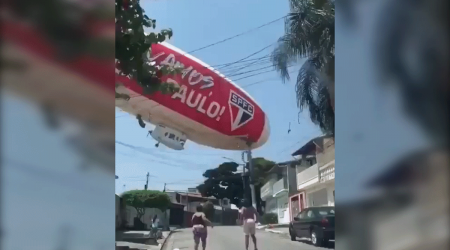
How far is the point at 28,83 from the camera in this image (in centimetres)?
149

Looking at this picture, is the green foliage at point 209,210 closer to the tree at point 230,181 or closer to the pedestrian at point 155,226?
the tree at point 230,181

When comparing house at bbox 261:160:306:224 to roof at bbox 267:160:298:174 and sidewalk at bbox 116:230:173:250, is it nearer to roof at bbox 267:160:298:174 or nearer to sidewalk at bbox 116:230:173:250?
roof at bbox 267:160:298:174

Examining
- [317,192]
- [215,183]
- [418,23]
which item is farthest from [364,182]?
[418,23]

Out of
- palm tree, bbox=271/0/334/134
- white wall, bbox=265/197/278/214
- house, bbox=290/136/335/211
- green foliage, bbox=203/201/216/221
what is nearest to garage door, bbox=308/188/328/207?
house, bbox=290/136/335/211

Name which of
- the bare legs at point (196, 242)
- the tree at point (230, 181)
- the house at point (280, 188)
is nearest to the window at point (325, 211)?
the house at point (280, 188)

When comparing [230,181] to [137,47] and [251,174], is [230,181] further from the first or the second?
[137,47]

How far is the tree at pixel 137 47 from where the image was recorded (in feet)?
4.45

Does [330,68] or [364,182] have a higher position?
[330,68]

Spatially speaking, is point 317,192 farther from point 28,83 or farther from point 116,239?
point 28,83

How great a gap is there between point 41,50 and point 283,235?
1.08 metres

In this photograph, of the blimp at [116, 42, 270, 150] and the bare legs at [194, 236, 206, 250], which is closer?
the blimp at [116, 42, 270, 150]

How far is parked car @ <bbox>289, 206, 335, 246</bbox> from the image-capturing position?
145 centimetres

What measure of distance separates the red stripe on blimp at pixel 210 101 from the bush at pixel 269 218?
264 mm

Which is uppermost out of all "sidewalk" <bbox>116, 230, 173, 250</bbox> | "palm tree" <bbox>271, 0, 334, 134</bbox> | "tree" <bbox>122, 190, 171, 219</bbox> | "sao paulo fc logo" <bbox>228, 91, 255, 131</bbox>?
"palm tree" <bbox>271, 0, 334, 134</bbox>
